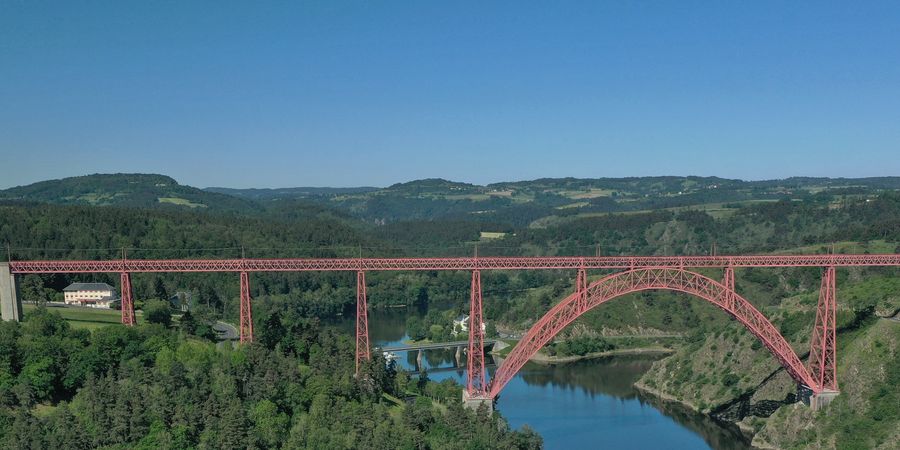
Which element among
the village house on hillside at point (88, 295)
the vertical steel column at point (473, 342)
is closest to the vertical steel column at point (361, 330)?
the vertical steel column at point (473, 342)

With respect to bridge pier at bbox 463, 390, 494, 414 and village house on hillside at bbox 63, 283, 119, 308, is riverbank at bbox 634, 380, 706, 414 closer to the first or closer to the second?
bridge pier at bbox 463, 390, 494, 414

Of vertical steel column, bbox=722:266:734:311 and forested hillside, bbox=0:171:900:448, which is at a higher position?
vertical steel column, bbox=722:266:734:311

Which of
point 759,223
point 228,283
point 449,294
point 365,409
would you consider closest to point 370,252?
point 449,294

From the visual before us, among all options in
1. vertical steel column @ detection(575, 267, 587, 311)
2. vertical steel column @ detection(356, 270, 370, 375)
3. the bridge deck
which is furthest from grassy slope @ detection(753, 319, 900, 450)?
the bridge deck

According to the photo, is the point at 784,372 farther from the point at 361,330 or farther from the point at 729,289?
the point at 361,330

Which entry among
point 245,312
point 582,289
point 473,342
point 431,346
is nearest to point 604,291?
point 582,289
